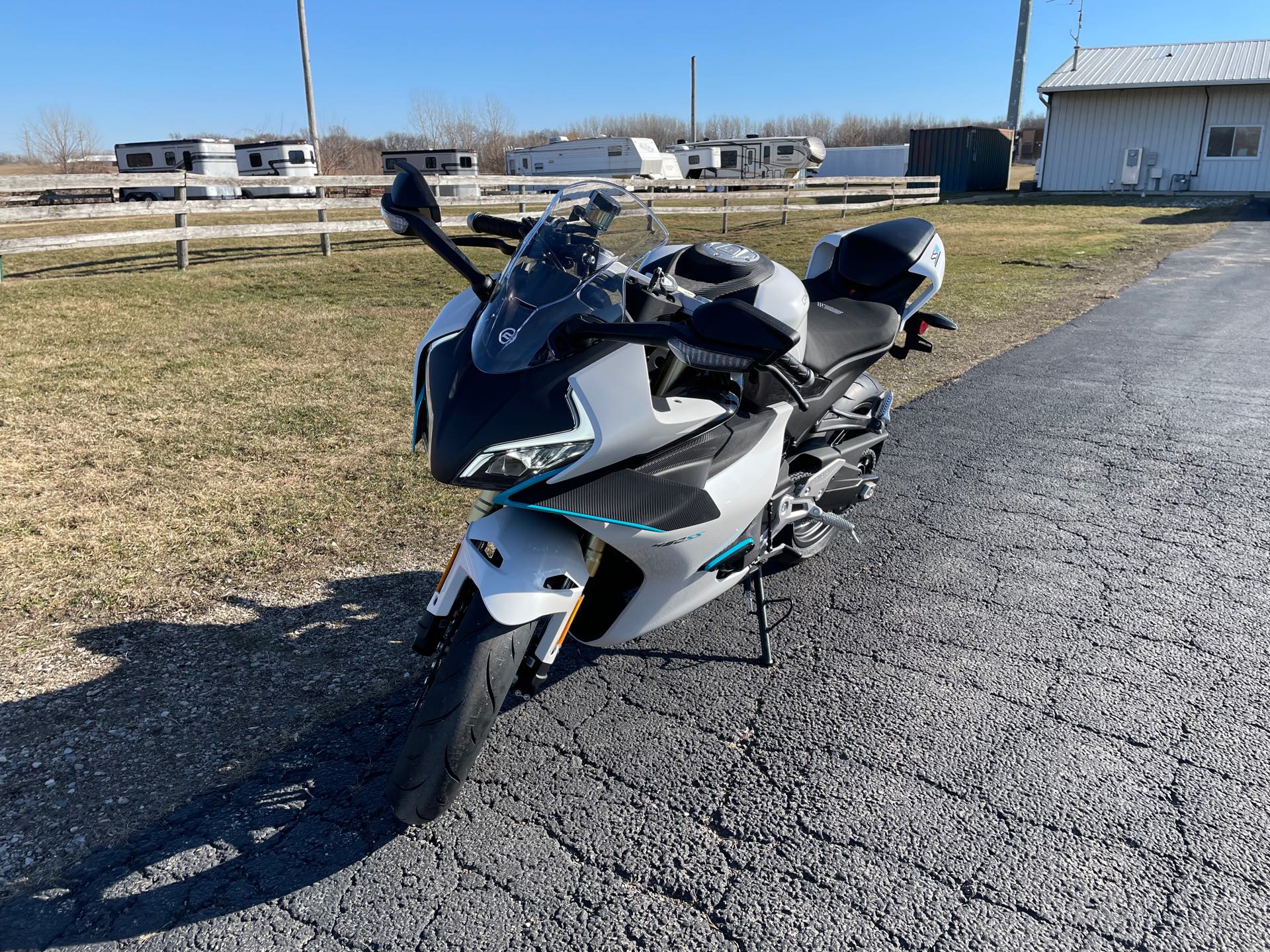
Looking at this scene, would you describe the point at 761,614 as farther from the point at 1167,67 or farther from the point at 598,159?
the point at 1167,67

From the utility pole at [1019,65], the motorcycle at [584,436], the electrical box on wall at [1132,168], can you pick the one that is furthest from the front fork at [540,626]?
the utility pole at [1019,65]

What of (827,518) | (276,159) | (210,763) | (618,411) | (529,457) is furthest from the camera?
(276,159)

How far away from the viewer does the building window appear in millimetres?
29328

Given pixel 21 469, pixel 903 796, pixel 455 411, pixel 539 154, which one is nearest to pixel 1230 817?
pixel 903 796

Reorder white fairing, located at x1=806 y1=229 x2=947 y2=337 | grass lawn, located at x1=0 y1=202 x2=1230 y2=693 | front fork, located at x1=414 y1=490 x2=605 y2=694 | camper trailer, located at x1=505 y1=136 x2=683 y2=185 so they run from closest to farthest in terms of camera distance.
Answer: front fork, located at x1=414 y1=490 x2=605 y2=694, grass lawn, located at x1=0 y1=202 x2=1230 y2=693, white fairing, located at x1=806 y1=229 x2=947 y2=337, camper trailer, located at x1=505 y1=136 x2=683 y2=185

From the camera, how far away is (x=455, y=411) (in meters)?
2.18

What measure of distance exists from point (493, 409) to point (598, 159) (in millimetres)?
36404

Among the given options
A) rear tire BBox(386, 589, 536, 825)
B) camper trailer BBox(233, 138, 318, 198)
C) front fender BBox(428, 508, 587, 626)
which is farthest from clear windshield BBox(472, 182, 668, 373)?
camper trailer BBox(233, 138, 318, 198)

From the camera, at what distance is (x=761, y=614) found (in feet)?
9.90

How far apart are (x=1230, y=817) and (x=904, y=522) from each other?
6.57ft

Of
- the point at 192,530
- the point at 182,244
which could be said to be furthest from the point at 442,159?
the point at 192,530

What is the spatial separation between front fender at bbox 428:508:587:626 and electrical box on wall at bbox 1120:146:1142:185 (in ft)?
112

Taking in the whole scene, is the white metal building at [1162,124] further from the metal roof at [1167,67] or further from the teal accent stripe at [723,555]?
the teal accent stripe at [723,555]

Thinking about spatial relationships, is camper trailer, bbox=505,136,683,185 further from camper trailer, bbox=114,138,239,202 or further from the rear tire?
the rear tire
